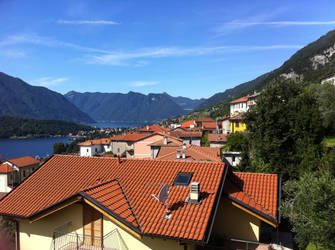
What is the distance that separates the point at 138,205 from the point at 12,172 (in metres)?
50.1

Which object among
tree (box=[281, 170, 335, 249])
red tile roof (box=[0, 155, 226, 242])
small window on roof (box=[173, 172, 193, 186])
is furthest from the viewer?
small window on roof (box=[173, 172, 193, 186])

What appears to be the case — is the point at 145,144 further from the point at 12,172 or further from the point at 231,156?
the point at 12,172

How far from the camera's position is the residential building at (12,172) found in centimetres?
4794

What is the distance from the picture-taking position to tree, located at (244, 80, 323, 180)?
23159mm

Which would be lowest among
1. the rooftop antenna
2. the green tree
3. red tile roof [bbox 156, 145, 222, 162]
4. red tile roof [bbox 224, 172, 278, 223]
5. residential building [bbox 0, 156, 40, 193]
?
the green tree

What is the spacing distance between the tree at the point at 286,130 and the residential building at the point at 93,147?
300ft

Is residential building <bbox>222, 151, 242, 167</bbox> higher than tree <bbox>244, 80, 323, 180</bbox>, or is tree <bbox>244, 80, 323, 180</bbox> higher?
tree <bbox>244, 80, 323, 180</bbox>

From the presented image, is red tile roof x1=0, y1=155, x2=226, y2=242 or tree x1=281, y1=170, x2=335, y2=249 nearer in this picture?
red tile roof x1=0, y1=155, x2=226, y2=242

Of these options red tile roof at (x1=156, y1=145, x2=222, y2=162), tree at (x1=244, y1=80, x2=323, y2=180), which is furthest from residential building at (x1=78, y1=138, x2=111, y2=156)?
tree at (x1=244, y1=80, x2=323, y2=180)

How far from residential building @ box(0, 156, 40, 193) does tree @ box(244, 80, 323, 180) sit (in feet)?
139

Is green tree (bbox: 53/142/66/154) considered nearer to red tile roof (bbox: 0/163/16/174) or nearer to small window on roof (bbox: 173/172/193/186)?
red tile roof (bbox: 0/163/16/174)

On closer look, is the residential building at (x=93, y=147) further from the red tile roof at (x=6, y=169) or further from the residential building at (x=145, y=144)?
the red tile roof at (x=6, y=169)

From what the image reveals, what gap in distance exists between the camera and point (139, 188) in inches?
410

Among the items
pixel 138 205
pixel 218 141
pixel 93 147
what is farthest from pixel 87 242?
pixel 93 147
